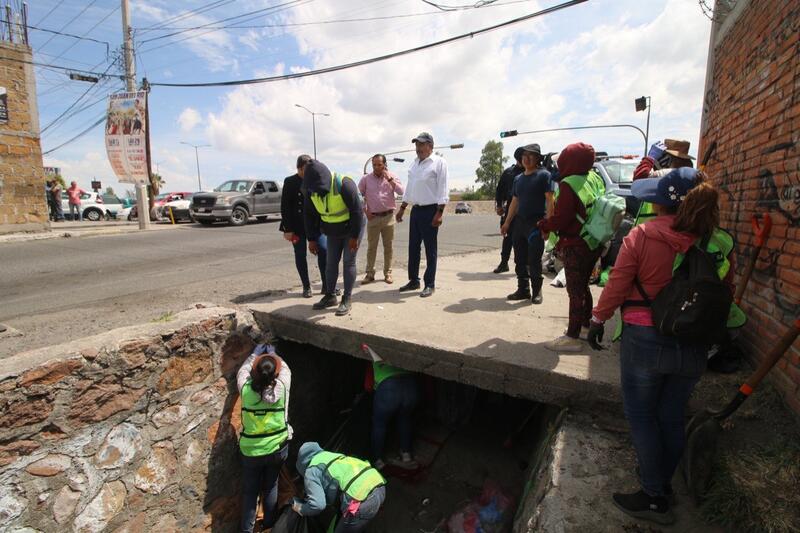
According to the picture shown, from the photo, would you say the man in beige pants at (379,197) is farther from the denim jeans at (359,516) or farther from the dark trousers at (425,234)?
the denim jeans at (359,516)

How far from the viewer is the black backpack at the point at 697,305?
1.88 metres

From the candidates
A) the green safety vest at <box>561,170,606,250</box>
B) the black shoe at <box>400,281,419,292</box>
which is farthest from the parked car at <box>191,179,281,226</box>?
the green safety vest at <box>561,170,606,250</box>

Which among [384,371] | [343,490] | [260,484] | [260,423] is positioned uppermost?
[384,371]

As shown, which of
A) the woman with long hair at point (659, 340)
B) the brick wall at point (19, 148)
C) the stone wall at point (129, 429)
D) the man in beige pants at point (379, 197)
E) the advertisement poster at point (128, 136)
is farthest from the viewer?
→ the advertisement poster at point (128, 136)

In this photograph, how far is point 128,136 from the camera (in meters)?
14.2

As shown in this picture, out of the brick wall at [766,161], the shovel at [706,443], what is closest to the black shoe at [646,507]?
the shovel at [706,443]

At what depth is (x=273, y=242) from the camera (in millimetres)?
11141

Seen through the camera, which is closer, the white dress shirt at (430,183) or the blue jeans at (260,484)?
the blue jeans at (260,484)

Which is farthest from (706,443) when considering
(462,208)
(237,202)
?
(462,208)

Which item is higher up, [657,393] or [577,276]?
[577,276]

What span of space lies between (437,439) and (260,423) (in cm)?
215

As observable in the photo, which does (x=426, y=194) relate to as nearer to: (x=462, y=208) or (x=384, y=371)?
(x=384, y=371)

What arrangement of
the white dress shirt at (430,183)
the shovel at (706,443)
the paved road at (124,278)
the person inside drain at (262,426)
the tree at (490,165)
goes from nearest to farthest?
the shovel at (706,443)
the person inside drain at (262,426)
the paved road at (124,278)
the white dress shirt at (430,183)
the tree at (490,165)

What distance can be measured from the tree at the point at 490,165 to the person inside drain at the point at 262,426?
60684 mm
